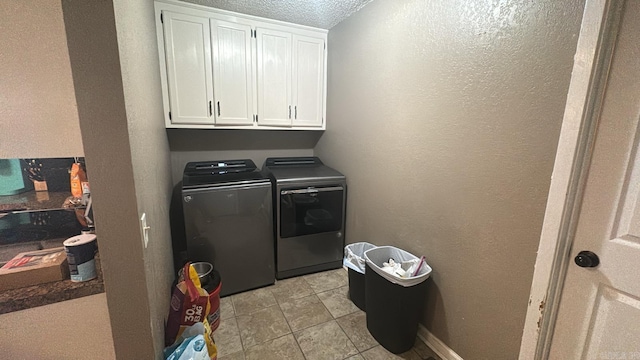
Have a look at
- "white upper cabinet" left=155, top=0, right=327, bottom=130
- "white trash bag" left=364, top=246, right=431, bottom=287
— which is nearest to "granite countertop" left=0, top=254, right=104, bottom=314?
"white trash bag" left=364, top=246, right=431, bottom=287

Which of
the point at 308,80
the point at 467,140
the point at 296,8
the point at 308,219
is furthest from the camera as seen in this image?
the point at 308,80

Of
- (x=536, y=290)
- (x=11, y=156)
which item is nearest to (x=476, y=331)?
(x=536, y=290)

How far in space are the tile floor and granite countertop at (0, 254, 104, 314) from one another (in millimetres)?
1058

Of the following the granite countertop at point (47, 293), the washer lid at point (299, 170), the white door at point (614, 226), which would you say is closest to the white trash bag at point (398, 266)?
the white door at point (614, 226)

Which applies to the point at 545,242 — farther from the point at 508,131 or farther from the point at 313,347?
the point at 313,347

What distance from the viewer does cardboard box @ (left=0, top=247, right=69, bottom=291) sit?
2.72 ft

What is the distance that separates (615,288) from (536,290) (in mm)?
240

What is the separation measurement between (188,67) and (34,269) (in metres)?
1.78

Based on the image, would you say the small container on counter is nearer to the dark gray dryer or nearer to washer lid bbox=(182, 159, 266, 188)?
washer lid bbox=(182, 159, 266, 188)

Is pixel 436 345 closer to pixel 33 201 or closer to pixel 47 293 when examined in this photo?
pixel 47 293

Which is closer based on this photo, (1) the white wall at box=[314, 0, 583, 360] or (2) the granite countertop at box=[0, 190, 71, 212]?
(2) the granite countertop at box=[0, 190, 71, 212]

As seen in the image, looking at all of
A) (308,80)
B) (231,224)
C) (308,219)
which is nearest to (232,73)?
(308,80)

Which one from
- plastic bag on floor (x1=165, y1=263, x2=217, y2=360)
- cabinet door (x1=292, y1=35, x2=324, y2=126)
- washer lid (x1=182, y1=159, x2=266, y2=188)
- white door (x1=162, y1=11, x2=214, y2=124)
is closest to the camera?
plastic bag on floor (x1=165, y1=263, x2=217, y2=360)

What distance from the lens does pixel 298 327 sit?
1838mm
